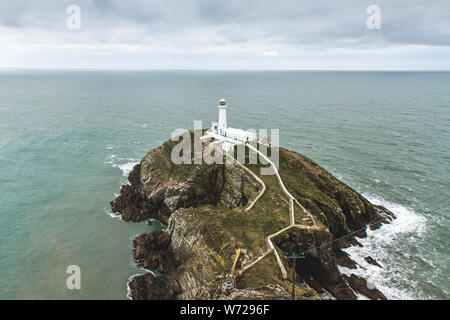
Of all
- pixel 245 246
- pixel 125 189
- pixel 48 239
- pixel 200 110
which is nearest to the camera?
pixel 245 246

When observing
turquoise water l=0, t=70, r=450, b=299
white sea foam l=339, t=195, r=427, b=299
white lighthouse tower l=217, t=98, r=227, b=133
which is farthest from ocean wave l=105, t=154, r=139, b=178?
white sea foam l=339, t=195, r=427, b=299

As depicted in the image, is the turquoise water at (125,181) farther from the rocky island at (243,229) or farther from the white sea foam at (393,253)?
the rocky island at (243,229)

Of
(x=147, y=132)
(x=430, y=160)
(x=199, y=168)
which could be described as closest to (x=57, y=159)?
(x=147, y=132)

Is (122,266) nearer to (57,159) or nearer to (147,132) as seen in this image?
(57,159)

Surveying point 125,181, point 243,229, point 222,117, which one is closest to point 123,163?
point 125,181

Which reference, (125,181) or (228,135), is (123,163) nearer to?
(125,181)

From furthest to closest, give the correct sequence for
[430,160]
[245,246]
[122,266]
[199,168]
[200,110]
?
[200,110]
[430,160]
[199,168]
[122,266]
[245,246]

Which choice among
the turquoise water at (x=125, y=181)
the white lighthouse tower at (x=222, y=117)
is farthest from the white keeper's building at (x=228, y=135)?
the turquoise water at (x=125, y=181)

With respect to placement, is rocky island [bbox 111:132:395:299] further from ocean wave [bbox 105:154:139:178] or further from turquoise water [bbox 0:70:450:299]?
ocean wave [bbox 105:154:139:178]
